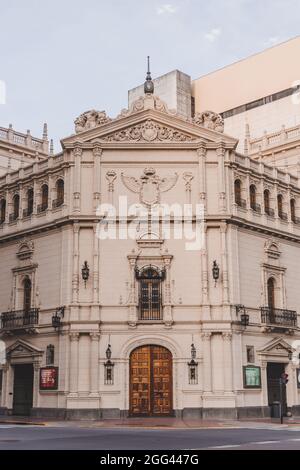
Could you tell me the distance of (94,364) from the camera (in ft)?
122

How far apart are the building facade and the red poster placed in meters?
0.06

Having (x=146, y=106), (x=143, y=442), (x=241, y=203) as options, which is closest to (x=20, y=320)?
(x=146, y=106)

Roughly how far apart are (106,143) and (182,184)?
17.5 ft

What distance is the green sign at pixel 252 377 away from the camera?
126 ft

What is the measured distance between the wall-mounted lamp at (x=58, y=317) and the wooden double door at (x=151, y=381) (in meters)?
4.71

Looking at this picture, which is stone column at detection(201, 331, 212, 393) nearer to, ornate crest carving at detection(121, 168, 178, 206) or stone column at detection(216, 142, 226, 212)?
stone column at detection(216, 142, 226, 212)

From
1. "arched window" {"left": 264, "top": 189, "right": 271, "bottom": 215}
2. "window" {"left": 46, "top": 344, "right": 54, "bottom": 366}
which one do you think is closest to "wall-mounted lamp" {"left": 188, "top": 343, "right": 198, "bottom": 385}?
"window" {"left": 46, "top": 344, "right": 54, "bottom": 366}

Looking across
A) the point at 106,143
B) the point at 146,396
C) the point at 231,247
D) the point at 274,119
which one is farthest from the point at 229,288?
the point at 274,119

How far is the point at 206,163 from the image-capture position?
1590 inches

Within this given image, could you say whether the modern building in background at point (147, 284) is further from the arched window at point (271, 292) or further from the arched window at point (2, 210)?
the arched window at point (2, 210)

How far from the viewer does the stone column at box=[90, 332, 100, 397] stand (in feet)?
121

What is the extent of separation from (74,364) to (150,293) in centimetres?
605

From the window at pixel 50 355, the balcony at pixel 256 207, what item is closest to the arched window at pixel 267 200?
the balcony at pixel 256 207
